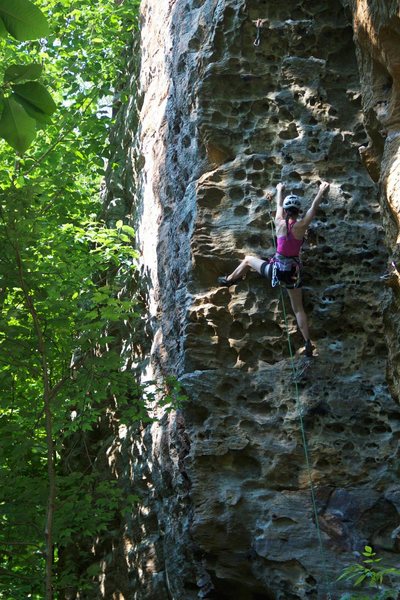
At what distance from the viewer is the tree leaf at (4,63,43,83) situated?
7.84 ft

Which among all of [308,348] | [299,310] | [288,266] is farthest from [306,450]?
[288,266]

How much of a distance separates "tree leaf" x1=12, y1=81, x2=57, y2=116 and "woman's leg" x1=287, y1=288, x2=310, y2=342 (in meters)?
5.87

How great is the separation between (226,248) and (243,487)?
2.29 meters

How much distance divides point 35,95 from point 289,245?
584 cm

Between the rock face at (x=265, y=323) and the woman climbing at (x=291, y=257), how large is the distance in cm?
19

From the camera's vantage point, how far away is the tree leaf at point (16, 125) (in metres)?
2.43

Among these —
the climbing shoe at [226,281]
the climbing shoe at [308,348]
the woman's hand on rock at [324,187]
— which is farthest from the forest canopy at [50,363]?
the woman's hand on rock at [324,187]

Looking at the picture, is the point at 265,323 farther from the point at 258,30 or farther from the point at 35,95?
the point at 35,95

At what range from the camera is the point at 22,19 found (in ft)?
7.78

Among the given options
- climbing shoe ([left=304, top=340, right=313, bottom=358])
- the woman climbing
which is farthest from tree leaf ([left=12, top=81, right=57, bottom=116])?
climbing shoe ([left=304, top=340, right=313, bottom=358])

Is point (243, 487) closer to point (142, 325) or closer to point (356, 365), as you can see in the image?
point (356, 365)

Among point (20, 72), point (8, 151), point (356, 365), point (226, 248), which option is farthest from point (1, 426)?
point (20, 72)

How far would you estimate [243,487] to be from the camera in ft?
25.7

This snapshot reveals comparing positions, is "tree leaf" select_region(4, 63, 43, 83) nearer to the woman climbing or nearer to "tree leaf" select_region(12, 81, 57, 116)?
"tree leaf" select_region(12, 81, 57, 116)
